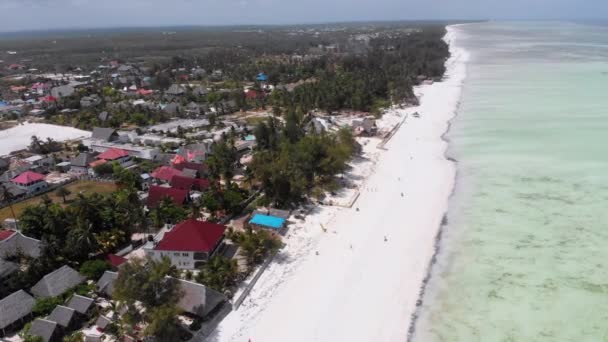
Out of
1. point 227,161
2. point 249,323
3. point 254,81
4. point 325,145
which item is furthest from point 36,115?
point 249,323

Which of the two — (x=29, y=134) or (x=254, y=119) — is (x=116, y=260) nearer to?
(x=254, y=119)

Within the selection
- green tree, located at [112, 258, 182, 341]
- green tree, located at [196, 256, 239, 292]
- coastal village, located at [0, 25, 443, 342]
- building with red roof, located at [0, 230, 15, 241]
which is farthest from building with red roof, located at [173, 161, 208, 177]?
green tree, located at [112, 258, 182, 341]

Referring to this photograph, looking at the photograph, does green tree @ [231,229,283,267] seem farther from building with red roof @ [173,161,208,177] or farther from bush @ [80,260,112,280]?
building with red roof @ [173,161,208,177]

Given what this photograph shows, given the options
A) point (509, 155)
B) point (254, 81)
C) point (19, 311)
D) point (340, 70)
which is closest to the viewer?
point (19, 311)

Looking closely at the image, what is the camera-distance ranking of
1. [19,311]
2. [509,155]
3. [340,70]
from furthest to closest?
1. [340,70]
2. [509,155]
3. [19,311]

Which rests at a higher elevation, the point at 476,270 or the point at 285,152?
the point at 285,152

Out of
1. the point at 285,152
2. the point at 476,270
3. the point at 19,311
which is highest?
the point at 285,152

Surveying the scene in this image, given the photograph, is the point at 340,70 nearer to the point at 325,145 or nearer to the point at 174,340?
the point at 325,145
